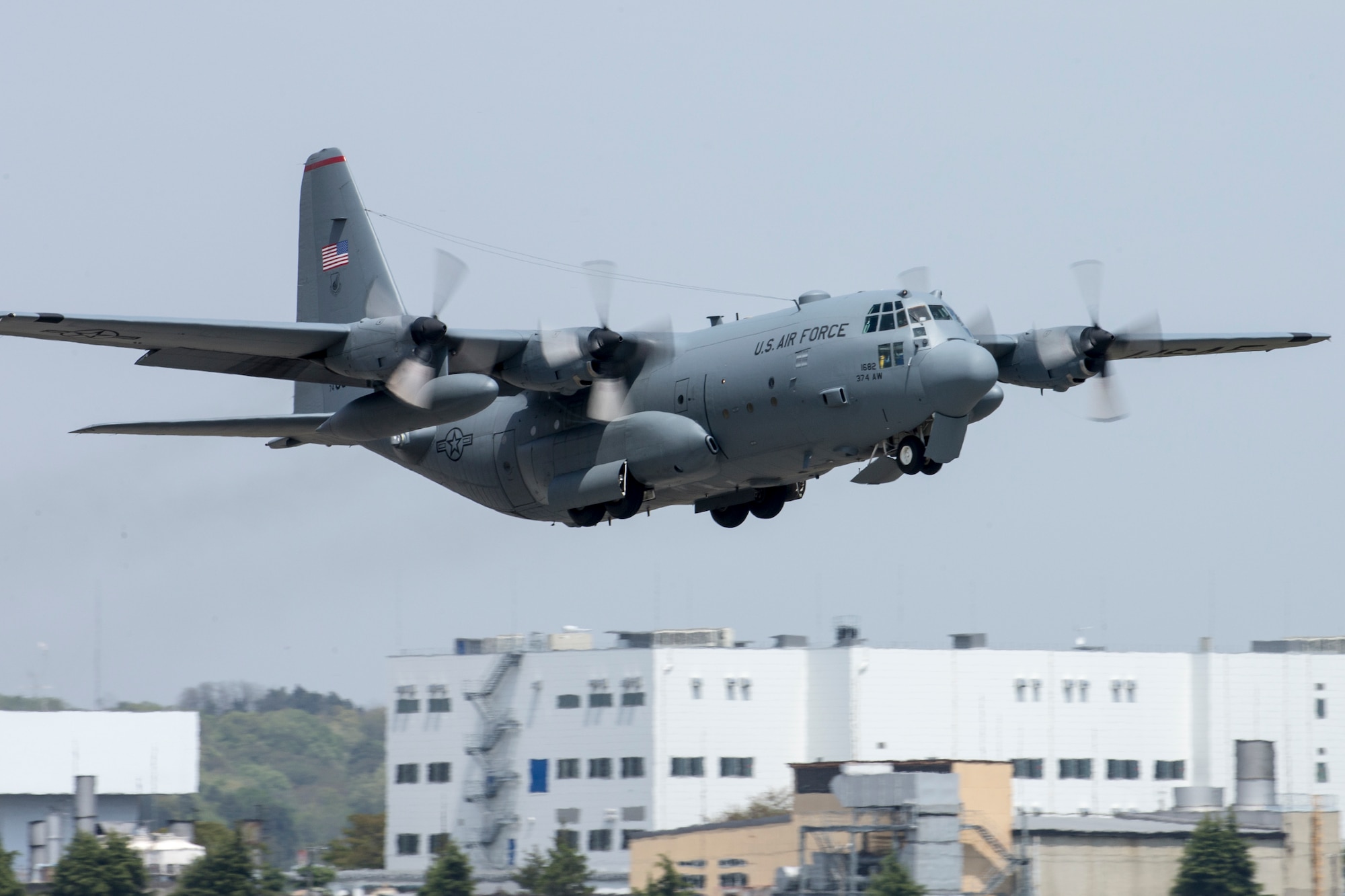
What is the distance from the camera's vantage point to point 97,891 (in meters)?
43.9

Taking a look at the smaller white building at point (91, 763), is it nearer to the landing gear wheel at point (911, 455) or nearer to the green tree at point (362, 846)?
the green tree at point (362, 846)

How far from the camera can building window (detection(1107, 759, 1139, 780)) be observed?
56.9 meters

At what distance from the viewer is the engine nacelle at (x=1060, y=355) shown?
27391 mm

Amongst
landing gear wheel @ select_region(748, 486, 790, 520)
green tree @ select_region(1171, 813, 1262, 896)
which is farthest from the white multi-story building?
landing gear wheel @ select_region(748, 486, 790, 520)

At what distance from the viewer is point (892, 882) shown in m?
35.8

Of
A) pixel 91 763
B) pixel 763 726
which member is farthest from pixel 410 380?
pixel 91 763

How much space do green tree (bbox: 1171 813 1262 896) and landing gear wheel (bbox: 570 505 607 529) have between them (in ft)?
71.7

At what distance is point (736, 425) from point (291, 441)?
26.8 feet

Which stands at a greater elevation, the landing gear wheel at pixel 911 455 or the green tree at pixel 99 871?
the landing gear wheel at pixel 911 455

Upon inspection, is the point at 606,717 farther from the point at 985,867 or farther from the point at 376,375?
the point at 376,375

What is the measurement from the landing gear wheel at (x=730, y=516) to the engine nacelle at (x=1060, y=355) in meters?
4.85

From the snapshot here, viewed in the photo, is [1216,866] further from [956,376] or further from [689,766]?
[956,376]

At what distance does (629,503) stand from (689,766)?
27.9m

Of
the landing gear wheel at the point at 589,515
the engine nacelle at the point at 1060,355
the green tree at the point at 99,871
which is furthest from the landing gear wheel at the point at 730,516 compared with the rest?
the green tree at the point at 99,871
